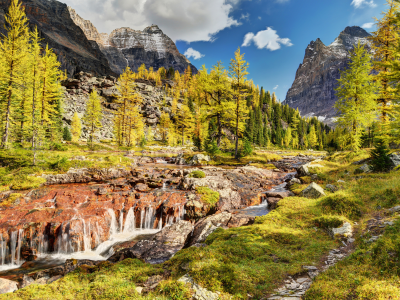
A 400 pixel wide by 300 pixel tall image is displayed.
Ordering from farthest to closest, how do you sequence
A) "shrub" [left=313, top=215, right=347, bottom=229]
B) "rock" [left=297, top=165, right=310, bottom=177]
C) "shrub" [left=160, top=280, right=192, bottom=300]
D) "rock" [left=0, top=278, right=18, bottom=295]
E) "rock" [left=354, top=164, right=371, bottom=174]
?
"rock" [left=297, top=165, right=310, bottom=177] < "rock" [left=354, top=164, right=371, bottom=174] < "shrub" [left=313, top=215, right=347, bottom=229] < "rock" [left=0, top=278, right=18, bottom=295] < "shrub" [left=160, top=280, right=192, bottom=300]

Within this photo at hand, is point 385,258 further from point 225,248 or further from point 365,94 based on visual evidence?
point 365,94

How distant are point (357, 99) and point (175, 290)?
1212 inches

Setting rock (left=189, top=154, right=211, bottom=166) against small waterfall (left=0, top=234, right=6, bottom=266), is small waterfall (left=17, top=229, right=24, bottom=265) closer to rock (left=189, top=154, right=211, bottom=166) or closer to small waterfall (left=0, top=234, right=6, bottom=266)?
small waterfall (left=0, top=234, right=6, bottom=266)

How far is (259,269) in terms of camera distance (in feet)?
18.5

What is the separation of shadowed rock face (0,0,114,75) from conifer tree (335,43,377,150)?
148229 millimetres

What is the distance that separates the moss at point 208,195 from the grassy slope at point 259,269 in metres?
5.24

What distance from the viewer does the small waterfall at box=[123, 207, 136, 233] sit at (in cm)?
1271

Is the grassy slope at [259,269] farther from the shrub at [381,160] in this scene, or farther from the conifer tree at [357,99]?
the conifer tree at [357,99]

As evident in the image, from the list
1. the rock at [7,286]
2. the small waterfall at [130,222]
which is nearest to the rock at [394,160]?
the small waterfall at [130,222]

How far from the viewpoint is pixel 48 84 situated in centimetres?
A: 3006

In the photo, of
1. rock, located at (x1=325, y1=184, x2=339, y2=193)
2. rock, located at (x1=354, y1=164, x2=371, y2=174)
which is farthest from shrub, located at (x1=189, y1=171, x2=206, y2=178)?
rock, located at (x1=354, y1=164, x2=371, y2=174)

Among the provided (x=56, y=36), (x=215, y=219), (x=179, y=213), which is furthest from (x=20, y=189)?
(x=56, y=36)

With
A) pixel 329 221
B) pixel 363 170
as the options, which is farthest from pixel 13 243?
pixel 363 170

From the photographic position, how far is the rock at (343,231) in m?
7.58
